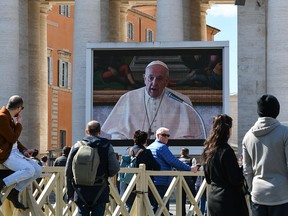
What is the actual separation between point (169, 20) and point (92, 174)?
99.3 feet

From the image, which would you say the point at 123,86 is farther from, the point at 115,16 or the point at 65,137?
the point at 65,137

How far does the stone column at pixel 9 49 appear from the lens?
47.0m

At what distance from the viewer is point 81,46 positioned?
4625cm

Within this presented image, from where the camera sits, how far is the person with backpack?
15844 millimetres

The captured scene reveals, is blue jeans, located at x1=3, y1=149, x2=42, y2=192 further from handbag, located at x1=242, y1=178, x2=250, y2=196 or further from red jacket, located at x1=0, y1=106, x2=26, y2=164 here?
handbag, located at x1=242, y1=178, x2=250, y2=196

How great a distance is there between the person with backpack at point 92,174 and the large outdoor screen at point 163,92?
20.9 metres

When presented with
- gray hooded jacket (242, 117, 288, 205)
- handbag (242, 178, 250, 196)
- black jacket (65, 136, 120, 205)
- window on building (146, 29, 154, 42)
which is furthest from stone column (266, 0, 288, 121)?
window on building (146, 29, 154, 42)

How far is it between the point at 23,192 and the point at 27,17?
113ft

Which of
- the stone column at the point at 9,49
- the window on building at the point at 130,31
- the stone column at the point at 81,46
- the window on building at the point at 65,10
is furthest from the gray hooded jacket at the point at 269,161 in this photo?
the window on building at the point at 130,31

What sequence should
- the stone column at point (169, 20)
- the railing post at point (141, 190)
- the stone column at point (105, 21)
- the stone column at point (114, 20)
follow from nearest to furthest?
the railing post at point (141, 190) → the stone column at point (169, 20) → the stone column at point (105, 21) → the stone column at point (114, 20)

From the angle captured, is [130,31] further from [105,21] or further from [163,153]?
[163,153]

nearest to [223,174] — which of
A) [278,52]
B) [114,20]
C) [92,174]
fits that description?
[92,174]

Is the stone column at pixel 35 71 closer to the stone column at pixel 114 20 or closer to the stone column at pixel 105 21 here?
the stone column at pixel 114 20

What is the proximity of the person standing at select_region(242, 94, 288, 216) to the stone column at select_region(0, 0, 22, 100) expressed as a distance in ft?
115
